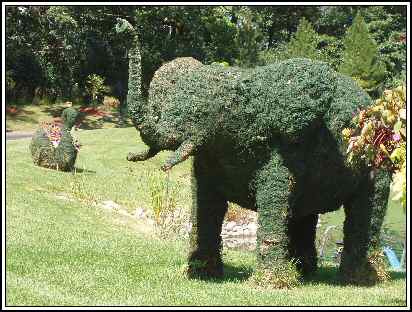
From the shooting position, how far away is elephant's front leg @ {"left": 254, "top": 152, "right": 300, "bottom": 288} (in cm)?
767

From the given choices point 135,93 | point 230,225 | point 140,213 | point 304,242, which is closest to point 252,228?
point 230,225

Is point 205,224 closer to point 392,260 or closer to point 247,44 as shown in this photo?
point 392,260

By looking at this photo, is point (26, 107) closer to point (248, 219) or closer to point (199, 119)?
point (248, 219)

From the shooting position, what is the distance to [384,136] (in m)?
6.82

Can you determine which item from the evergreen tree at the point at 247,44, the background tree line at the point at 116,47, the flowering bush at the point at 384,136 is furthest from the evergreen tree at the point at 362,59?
the flowering bush at the point at 384,136

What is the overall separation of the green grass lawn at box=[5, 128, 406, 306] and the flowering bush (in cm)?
157

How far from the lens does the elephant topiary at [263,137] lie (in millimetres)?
7246

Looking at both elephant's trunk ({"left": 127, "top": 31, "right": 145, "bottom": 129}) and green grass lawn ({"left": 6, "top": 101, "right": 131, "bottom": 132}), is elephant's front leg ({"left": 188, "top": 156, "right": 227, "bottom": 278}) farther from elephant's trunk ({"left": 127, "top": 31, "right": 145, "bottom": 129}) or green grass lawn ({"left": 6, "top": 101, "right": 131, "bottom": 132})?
green grass lawn ({"left": 6, "top": 101, "right": 131, "bottom": 132})

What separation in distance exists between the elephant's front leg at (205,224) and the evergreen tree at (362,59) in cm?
2606

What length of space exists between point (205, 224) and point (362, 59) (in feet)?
88.4

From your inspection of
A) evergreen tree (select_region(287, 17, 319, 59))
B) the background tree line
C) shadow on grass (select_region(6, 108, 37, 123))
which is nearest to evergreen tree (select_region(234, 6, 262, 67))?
the background tree line

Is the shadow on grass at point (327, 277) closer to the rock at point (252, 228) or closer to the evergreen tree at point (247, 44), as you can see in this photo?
the rock at point (252, 228)

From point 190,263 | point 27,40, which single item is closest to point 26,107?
point 27,40

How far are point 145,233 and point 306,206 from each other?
6032 mm
